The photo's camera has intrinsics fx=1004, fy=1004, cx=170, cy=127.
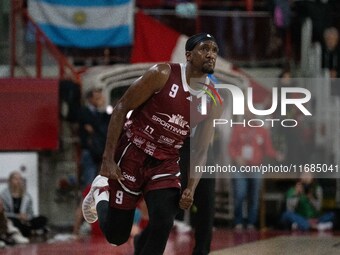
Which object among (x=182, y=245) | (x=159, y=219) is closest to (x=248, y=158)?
(x=182, y=245)

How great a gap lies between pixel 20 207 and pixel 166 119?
6.21m

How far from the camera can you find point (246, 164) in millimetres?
14492

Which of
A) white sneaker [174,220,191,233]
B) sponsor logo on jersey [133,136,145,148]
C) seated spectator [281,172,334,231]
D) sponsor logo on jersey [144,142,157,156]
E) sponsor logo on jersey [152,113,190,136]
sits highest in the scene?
sponsor logo on jersey [152,113,190,136]

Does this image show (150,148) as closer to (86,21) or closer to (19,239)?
(19,239)

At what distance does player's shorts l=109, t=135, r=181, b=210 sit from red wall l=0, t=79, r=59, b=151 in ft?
21.6

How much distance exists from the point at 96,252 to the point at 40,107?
3.59 metres

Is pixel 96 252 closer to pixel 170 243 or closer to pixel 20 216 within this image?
pixel 170 243

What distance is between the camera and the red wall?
1436 centimetres

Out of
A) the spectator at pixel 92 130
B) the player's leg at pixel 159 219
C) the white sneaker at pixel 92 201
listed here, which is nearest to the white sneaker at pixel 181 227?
the spectator at pixel 92 130

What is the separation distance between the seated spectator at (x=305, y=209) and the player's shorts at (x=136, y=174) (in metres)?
6.87

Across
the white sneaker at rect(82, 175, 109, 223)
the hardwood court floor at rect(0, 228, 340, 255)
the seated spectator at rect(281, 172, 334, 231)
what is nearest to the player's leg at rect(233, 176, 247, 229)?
the hardwood court floor at rect(0, 228, 340, 255)

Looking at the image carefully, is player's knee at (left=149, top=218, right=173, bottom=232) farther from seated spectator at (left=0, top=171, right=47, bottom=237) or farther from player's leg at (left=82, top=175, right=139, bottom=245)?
seated spectator at (left=0, top=171, right=47, bottom=237)

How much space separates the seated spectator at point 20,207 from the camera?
44.0 feet

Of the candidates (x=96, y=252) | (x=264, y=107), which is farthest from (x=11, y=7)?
(x=96, y=252)
